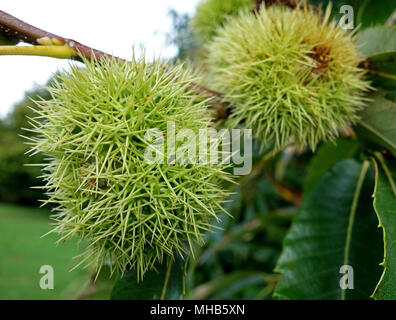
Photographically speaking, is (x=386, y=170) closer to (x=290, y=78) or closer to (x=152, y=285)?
(x=290, y=78)

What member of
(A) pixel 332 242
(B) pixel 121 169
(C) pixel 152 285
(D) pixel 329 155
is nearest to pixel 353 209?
(A) pixel 332 242

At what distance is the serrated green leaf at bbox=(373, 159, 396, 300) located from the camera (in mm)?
763

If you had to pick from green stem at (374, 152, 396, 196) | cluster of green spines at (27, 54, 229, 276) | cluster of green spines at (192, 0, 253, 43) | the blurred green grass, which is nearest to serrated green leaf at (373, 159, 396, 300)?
green stem at (374, 152, 396, 196)

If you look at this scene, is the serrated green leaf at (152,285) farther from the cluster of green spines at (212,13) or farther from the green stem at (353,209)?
the cluster of green spines at (212,13)

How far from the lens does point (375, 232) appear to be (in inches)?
46.3

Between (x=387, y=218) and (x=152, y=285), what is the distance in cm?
62

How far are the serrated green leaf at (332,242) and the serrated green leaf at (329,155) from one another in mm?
121

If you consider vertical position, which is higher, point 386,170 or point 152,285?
point 386,170

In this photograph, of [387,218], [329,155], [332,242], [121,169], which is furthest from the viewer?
[329,155]

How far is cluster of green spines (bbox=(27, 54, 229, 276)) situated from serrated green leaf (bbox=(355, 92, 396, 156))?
582 mm

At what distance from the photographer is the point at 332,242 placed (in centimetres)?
117

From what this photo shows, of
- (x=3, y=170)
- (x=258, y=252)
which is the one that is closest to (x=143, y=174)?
(x=258, y=252)
